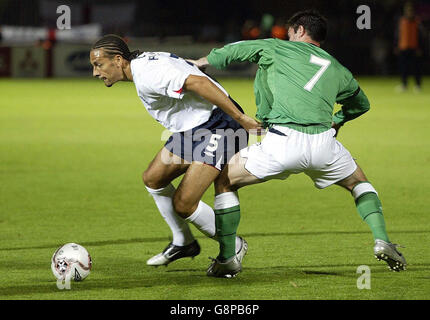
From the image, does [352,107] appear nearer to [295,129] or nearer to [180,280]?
[295,129]

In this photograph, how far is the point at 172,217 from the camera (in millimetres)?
6727

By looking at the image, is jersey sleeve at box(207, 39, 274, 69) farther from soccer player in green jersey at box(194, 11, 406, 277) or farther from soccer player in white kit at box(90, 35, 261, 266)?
soccer player in white kit at box(90, 35, 261, 266)

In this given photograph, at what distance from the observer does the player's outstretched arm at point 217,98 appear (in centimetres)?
588

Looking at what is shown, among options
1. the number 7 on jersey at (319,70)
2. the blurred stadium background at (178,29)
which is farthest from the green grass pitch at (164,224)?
the blurred stadium background at (178,29)

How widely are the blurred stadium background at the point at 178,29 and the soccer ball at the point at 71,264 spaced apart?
22.3 m

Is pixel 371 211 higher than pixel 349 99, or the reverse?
pixel 349 99

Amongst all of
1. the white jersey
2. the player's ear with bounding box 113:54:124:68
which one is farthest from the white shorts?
the player's ear with bounding box 113:54:124:68

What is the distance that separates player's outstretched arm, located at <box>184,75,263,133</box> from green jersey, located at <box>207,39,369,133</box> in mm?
214

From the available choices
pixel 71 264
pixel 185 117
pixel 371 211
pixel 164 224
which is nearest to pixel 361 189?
pixel 371 211

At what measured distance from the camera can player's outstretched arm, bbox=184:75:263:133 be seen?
5.88 metres

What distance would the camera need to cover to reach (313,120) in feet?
19.6

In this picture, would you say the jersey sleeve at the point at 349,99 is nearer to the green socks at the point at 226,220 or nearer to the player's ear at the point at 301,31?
the player's ear at the point at 301,31

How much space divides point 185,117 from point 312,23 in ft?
3.58

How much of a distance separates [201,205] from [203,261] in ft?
1.98
